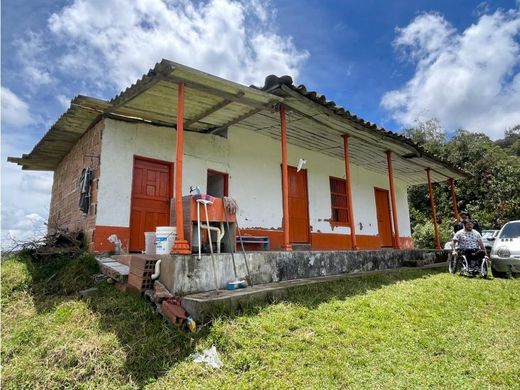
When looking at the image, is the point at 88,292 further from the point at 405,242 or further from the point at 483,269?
the point at 405,242

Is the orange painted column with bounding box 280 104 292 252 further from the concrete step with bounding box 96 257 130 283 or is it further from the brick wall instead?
the brick wall

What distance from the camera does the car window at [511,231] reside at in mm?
8484

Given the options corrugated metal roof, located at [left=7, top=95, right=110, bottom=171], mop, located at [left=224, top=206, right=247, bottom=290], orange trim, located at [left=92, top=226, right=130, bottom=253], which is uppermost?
corrugated metal roof, located at [left=7, top=95, right=110, bottom=171]

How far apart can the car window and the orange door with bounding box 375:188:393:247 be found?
4.35 metres

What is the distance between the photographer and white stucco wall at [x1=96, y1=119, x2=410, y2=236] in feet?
22.0

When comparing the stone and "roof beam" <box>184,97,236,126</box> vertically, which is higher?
"roof beam" <box>184,97,236,126</box>

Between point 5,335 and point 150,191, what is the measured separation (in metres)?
3.58

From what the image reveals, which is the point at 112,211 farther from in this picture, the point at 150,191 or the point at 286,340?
the point at 286,340

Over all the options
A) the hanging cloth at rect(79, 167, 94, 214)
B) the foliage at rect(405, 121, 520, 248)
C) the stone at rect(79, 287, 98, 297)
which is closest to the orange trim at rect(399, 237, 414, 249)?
the foliage at rect(405, 121, 520, 248)

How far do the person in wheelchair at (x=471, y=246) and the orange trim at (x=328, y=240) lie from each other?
3.33 metres

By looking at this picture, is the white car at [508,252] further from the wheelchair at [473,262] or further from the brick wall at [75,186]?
the brick wall at [75,186]

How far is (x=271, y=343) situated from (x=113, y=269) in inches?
108

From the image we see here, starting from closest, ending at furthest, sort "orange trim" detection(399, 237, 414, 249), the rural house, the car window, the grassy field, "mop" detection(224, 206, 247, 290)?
the grassy field
"mop" detection(224, 206, 247, 290)
the rural house
the car window
"orange trim" detection(399, 237, 414, 249)

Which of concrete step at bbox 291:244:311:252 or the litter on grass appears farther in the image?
concrete step at bbox 291:244:311:252
